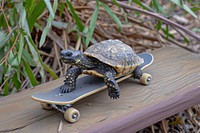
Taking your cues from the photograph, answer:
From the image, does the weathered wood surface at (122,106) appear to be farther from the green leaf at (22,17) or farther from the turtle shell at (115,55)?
the green leaf at (22,17)

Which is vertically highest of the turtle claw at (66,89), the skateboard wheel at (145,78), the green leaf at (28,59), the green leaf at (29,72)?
the green leaf at (28,59)

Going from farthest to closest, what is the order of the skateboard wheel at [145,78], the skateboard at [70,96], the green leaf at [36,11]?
1. the green leaf at [36,11]
2. the skateboard wheel at [145,78]
3. the skateboard at [70,96]

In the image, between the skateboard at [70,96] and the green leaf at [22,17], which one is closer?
the skateboard at [70,96]

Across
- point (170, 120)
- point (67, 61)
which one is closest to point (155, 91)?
point (67, 61)

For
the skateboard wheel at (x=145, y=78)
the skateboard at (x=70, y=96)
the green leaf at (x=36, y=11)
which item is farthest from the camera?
the green leaf at (x=36, y=11)

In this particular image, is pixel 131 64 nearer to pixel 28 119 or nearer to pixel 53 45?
pixel 28 119

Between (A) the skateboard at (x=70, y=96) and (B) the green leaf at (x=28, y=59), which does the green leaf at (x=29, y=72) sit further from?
(A) the skateboard at (x=70, y=96)

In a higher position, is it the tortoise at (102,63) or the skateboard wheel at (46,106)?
the tortoise at (102,63)

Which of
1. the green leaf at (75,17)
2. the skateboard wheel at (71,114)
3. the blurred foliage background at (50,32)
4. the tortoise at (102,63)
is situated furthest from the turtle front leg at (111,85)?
the green leaf at (75,17)
